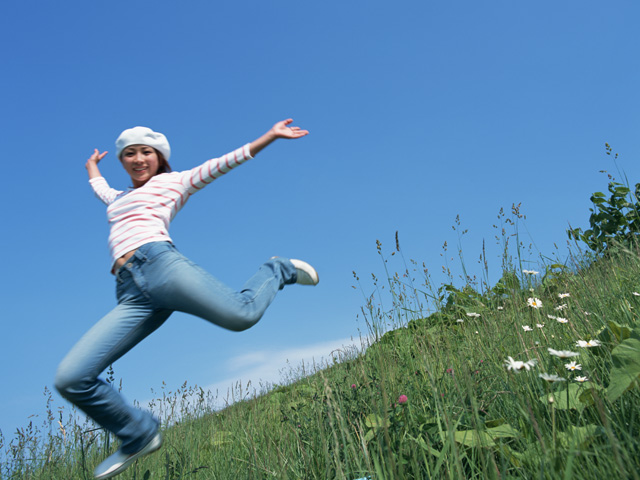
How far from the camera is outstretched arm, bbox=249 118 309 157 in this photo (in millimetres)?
3094

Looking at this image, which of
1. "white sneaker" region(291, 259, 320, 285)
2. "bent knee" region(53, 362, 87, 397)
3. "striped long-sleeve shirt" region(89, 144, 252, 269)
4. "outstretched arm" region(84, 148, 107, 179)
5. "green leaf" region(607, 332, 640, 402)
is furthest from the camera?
"outstretched arm" region(84, 148, 107, 179)

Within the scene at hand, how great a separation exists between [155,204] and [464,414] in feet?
7.36

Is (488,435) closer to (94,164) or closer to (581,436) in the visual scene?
(581,436)

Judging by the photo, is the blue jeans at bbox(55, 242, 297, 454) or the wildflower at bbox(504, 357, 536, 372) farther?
the blue jeans at bbox(55, 242, 297, 454)

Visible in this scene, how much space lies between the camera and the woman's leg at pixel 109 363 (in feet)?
8.30

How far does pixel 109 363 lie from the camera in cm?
269

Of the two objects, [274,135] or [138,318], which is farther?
[274,135]

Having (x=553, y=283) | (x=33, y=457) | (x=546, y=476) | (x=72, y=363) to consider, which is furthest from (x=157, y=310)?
(x=553, y=283)

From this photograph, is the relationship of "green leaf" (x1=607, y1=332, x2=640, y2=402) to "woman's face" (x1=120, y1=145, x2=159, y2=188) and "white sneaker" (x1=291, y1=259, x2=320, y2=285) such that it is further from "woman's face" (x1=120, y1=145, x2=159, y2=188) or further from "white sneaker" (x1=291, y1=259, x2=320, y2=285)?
"woman's face" (x1=120, y1=145, x2=159, y2=188)

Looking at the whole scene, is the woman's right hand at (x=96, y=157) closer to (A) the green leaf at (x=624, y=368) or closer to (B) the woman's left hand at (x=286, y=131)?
(B) the woman's left hand at (x=286, y=131)

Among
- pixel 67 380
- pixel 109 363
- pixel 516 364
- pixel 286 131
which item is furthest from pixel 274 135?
pixel 516 364

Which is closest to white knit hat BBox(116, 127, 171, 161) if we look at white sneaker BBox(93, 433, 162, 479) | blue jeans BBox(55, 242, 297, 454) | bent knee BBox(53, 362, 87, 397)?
blue jeans BBox(55, 242, 297, 454)

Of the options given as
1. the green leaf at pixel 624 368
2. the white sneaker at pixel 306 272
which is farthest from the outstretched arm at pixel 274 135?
the green leaf at pixel 624 368

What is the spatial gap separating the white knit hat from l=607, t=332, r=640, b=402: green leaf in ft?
10.2
